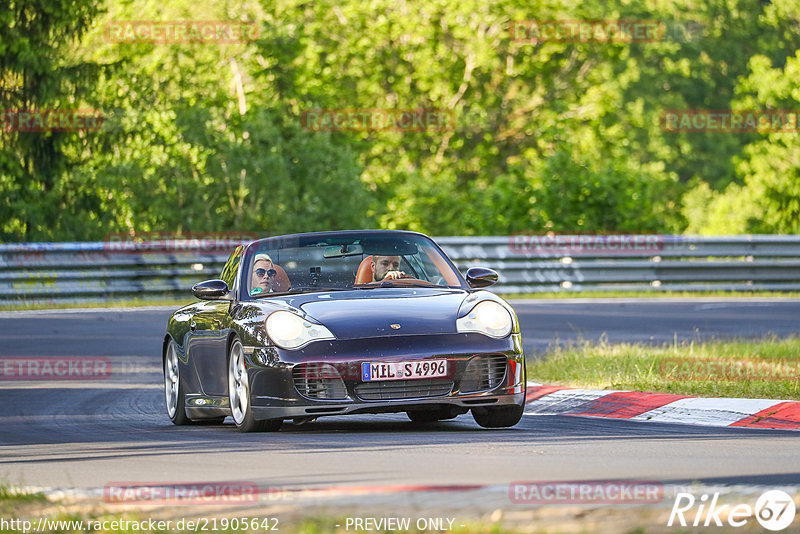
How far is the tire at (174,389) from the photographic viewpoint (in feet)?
35.8

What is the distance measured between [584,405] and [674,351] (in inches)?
129

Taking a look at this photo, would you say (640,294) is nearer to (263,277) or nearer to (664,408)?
(664,408)

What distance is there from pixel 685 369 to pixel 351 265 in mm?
3715

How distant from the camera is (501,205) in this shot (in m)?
34.3

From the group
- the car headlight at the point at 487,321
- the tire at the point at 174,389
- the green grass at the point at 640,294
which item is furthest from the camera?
the green grass at the point at 640,294

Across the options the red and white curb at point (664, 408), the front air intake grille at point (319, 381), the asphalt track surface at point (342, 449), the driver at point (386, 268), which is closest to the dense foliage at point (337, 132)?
the asphalt track surface at point (342, 449)

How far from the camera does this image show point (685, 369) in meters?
12.8

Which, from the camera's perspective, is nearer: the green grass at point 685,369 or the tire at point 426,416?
the tire at point 426,416

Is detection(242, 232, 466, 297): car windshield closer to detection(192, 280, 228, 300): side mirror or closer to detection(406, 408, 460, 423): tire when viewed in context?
detection(192, 280, 228, 300): side mirror

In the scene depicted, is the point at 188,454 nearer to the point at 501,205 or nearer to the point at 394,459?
the point at 394,459

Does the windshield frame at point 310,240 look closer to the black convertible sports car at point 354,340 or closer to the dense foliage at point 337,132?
the black convertible sports car at point 354,340

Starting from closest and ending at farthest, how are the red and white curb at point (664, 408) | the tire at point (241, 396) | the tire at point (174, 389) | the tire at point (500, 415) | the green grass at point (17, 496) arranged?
the green grass at point (17, 496), the tire at point (241, 396), the tire at point (500, 415), the red and white curb at point (664, 408), the tire at point (174, 389)

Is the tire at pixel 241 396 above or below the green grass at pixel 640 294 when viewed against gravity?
above

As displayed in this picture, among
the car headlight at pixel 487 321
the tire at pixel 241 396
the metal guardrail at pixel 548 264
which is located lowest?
the metal guardrail at pixel 548 264
